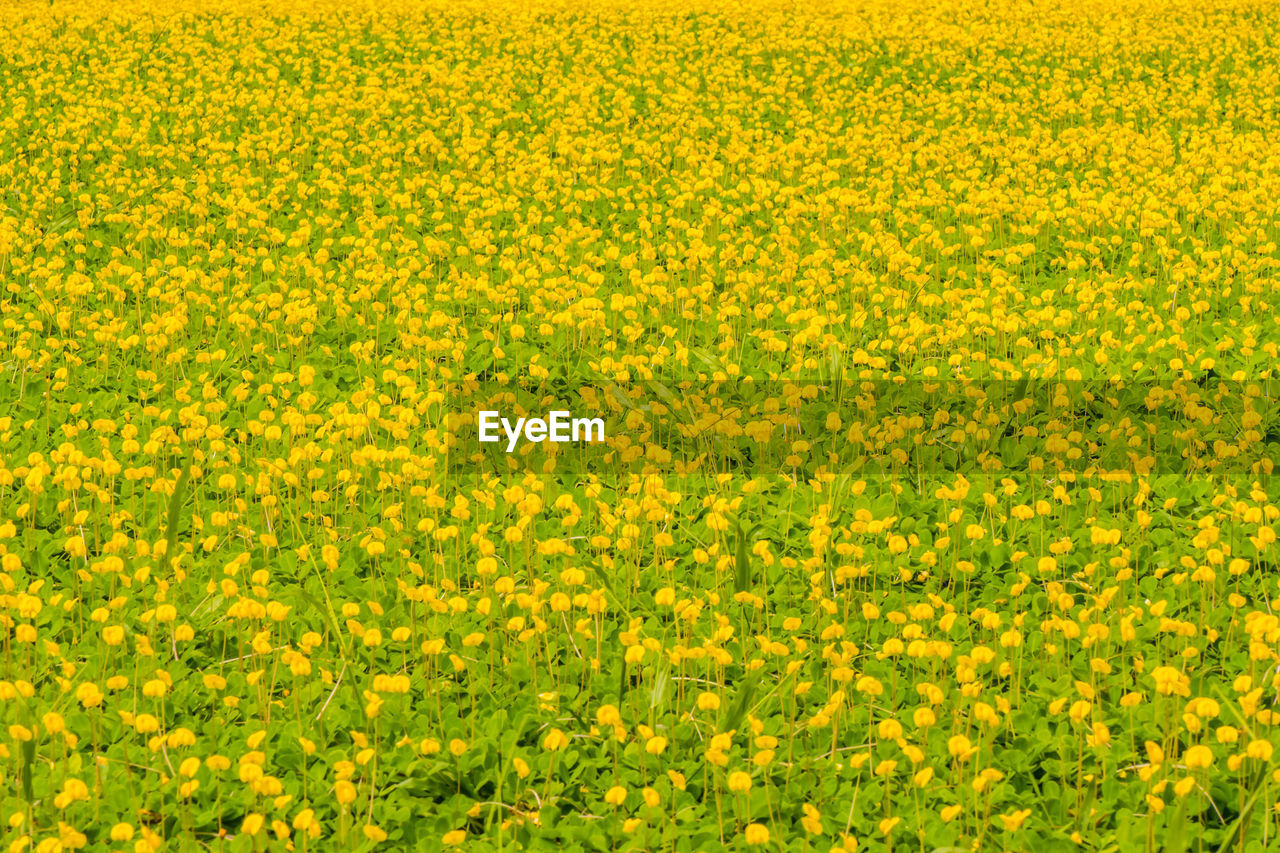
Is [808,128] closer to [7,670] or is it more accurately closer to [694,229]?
[694,229]

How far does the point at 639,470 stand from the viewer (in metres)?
5.80

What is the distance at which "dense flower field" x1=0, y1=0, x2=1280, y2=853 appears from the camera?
375 cm

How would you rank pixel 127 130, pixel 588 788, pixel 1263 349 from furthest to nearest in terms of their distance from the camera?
pixel 127 130 < pixel 1263 349 < pixel 588 788

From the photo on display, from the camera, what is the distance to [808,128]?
38.2ft

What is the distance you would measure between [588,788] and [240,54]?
12358 millimetres

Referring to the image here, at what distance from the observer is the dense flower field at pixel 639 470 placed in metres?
3.75

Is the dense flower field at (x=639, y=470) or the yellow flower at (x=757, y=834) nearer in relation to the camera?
the yellow flower at (x=757, y=834)

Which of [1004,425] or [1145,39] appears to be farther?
[1145,39]

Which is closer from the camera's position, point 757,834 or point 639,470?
point 757,834

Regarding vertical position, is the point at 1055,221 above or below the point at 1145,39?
below

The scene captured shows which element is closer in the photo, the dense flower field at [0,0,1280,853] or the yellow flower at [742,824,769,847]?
the yellow flower at [742,824,769,847]

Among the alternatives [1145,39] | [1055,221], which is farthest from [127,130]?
[1145,39]

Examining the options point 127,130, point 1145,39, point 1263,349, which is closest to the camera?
point 1263,349

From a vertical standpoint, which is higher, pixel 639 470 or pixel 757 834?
pixel 639 470
